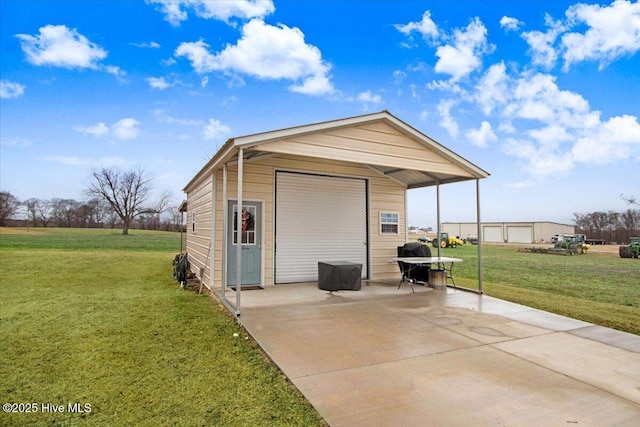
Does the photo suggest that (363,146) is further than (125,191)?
No

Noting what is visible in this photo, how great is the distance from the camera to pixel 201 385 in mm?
2975

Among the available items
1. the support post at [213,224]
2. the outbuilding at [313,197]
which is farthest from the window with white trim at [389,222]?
the support post at [213,224]

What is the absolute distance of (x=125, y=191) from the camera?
46.1m

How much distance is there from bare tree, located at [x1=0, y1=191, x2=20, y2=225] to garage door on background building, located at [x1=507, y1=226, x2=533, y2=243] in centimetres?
6549

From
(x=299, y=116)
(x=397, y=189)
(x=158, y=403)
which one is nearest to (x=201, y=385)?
(x=158, y=403)

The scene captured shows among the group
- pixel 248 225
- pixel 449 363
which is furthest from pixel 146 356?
pixel 248 225

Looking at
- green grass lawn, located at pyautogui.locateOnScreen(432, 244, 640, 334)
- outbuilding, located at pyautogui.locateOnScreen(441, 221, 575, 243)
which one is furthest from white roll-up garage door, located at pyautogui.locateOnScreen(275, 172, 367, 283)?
outbuilding, located at pyautogui.locateOnScreen(441, 221, 575, 243)

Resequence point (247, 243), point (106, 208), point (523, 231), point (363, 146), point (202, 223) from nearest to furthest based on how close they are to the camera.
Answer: point (363, 146) → point (247, 243) → point (202, 223) → point (523, 231) → point (106, 208)

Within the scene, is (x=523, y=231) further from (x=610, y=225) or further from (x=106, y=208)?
(x=106, y=208)

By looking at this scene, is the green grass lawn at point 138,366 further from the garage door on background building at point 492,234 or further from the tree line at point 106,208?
the garage door on background building at point 492,234

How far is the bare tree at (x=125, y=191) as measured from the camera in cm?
4444

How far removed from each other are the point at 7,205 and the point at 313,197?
54.8 meters

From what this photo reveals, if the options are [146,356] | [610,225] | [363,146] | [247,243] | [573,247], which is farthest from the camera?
[610,225]

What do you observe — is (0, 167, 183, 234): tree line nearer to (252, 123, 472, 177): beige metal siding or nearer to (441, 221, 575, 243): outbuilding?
(441, 221, 575, 243): outbuilding
